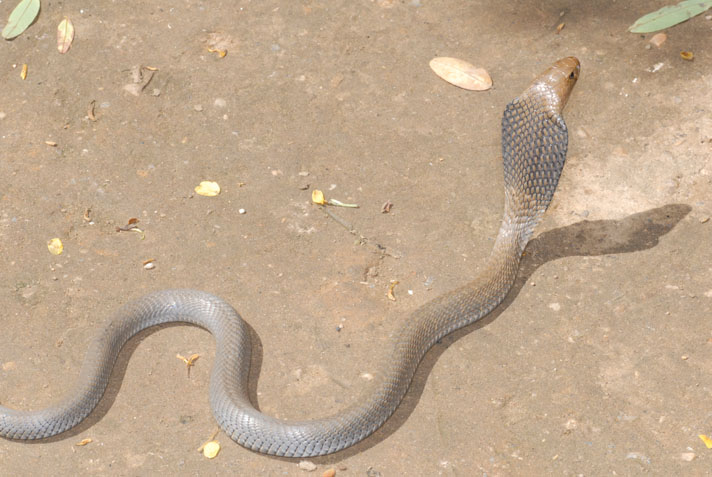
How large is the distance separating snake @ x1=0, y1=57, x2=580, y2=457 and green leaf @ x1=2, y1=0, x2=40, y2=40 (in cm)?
387

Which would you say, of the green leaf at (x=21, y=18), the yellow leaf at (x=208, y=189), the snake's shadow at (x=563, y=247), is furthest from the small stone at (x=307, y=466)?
the green leaf at (x=21, y=18)

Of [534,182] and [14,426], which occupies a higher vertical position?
[534,182]

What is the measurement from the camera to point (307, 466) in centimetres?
545

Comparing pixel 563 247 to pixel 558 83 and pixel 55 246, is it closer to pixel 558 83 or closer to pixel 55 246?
Answer: pixel 558 83

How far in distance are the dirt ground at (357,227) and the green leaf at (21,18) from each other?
0.40 feet

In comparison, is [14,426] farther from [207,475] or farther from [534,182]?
[534,182]

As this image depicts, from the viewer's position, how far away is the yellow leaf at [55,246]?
6.77 meters

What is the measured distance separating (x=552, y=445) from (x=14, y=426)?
349cm

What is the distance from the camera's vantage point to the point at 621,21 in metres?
8.43

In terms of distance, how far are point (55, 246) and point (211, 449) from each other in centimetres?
234

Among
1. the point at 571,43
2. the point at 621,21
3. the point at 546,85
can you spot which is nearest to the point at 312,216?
the point at 546,85

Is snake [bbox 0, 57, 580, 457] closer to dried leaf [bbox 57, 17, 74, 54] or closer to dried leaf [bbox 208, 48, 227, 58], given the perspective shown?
dried leaf [bbox 208, 48, 227, 58]

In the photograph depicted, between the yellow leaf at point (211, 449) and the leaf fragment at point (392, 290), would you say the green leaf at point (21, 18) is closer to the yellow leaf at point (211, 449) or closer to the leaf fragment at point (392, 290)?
the leaf fragment at point (392, 290)

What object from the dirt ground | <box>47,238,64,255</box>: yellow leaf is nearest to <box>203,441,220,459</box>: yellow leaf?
the dirt ground
